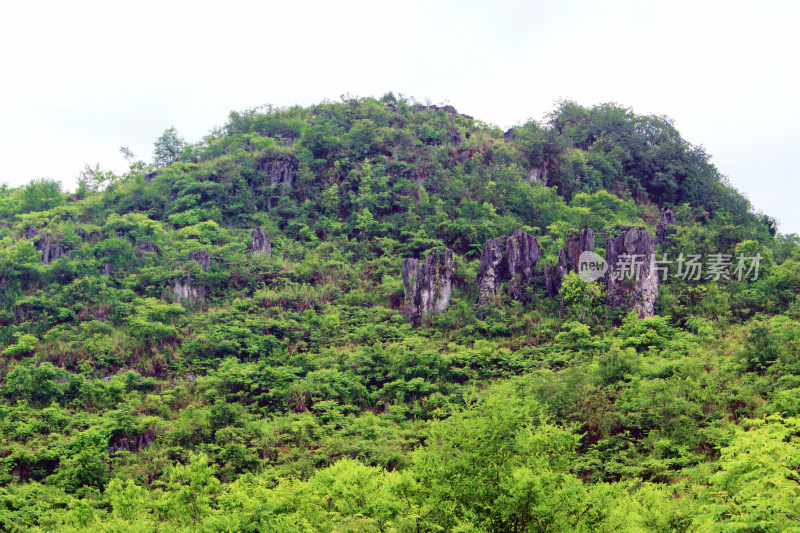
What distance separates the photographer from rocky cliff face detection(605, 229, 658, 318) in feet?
88.0

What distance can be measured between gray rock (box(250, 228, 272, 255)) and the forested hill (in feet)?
0.37

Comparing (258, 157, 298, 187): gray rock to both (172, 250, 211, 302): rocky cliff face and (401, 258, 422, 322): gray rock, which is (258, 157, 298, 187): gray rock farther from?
(401, 258, 422, 322): gray rock

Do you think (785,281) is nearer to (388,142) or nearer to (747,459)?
(747,459)

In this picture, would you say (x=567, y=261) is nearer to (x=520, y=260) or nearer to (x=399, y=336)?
(x=520, y=260)

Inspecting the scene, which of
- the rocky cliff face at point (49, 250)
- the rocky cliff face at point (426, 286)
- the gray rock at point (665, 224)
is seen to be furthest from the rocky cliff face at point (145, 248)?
the gray rock at point (665, 224)

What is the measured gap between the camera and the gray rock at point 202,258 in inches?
1240

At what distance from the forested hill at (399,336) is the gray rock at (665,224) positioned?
0.60ft

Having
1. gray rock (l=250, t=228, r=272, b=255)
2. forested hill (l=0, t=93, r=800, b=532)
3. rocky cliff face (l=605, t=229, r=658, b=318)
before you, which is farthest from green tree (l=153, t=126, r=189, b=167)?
rocky cliff face (l=605, t=229, r=658, b=318)

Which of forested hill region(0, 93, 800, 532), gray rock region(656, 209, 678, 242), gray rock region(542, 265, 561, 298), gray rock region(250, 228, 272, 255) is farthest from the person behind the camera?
gray rock region(250, 228, 272, 255)

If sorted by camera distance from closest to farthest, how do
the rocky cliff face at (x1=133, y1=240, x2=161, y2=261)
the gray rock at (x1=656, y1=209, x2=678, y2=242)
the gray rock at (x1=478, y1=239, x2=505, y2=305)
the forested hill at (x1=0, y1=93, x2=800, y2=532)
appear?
1. the forested hill at (x1=0, y1=93, x2=800, y2=532)
2. the gray rock at (x1=478, y1=239, x2=505, y2=305)
3. the gray rock at (x1=656, y1=209, x2=678, y2=242)
4. the rocky cliff face at (x1=133, y1=240, x2=161, y2=261)

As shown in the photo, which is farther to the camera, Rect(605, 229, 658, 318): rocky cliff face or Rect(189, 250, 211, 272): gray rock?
Rect(189, 250, 211, 272): gray rock

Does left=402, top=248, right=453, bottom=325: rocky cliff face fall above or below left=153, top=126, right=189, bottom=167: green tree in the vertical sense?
below

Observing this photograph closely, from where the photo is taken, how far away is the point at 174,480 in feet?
64.2

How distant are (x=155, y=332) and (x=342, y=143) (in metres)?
18.3
